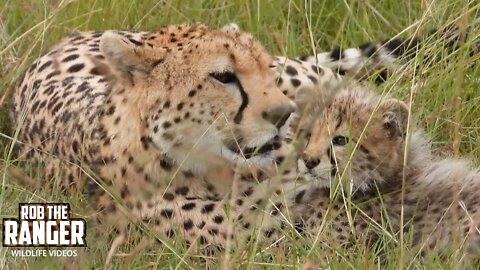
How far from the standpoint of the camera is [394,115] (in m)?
3.66

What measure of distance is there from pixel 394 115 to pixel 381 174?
6.8 inches

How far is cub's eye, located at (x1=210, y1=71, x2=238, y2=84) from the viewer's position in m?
3.72

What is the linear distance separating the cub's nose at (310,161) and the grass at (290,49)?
1.04ft

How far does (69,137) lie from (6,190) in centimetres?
44

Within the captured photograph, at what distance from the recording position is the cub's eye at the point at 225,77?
12.2 feet

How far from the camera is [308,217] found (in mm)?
3555

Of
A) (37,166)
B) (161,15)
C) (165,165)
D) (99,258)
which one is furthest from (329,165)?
(161,15)

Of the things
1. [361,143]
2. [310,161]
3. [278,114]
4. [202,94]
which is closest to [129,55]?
[202,94]

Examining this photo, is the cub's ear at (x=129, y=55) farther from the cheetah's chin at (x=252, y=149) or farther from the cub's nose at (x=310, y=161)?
the cub's nose at (x=310, y=161)

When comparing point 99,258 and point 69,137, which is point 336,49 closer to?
point 69,137

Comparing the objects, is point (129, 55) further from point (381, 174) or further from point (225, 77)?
point (381, 174)

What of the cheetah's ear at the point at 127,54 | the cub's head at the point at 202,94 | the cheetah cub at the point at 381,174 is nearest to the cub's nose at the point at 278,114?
the cub's head at the point at 202,94

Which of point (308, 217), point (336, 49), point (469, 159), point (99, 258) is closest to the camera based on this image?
point (99, 258)

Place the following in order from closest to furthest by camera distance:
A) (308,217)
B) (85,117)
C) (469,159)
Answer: (308,217)
(469,159)
(85,117)
